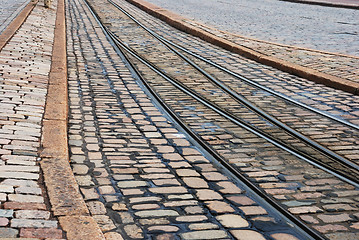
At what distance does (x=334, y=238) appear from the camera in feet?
11.9

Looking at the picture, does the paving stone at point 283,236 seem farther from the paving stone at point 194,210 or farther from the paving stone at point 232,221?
the paving stone at point 194,210

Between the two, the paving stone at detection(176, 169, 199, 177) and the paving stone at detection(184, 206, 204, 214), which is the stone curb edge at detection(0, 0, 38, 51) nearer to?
the paving stone at detection(176, 169, 199, 177)

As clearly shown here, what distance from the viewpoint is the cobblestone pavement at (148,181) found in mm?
3715

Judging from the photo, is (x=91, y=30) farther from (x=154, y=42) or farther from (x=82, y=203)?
(x=82, y=203)

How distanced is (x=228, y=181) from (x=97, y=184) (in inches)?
44.1

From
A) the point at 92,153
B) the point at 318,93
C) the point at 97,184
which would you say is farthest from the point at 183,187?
the point at 318,93

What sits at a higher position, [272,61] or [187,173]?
[272,61]

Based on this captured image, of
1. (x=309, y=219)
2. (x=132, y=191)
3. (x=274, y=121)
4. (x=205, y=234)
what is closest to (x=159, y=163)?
(x=132, y=191)

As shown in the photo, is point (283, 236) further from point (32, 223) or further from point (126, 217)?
point (32, 223)

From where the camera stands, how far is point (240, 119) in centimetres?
647

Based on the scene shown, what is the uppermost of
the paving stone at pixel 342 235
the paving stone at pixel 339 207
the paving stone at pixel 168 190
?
the paving stone at pixel 342 235

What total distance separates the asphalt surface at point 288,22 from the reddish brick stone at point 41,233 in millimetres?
8795

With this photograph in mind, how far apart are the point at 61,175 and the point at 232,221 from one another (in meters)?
1.41

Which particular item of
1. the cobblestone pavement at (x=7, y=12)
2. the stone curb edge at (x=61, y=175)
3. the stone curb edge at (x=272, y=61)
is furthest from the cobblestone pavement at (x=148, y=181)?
the cobblestone pavement at (x=7, y=12)
